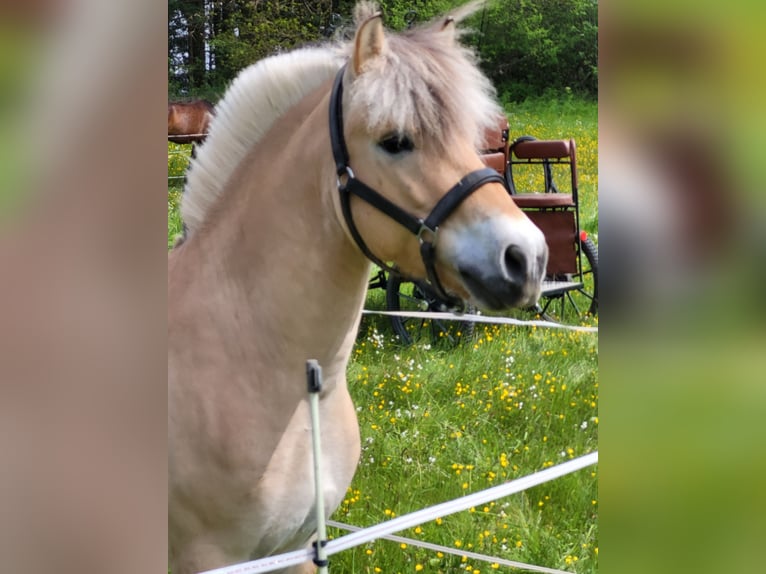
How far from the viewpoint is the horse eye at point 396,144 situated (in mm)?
922

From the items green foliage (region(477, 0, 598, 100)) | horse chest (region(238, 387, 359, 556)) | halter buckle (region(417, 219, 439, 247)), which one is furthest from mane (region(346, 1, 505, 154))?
green foliage (region(477, 0, 598, 100))

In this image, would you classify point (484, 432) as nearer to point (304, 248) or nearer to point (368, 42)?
point (304, 248)

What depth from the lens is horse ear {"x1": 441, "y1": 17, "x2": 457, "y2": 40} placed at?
103cm

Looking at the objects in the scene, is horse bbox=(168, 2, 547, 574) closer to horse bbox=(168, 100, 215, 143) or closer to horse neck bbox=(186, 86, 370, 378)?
horse neck bbox=(186, 86, 370, 378)

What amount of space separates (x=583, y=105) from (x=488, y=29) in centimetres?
35

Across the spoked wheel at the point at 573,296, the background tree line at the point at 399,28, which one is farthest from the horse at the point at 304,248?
the spoked wheel at the point at 573,296

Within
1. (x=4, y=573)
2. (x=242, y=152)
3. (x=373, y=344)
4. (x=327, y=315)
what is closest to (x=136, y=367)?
(x=4, y=573)

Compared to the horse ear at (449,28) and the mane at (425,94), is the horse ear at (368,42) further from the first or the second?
the horse ear at (449,28)

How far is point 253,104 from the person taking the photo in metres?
A: 1.12

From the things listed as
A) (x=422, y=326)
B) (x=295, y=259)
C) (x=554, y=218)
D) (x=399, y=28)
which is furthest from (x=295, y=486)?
(x=554, y=218)

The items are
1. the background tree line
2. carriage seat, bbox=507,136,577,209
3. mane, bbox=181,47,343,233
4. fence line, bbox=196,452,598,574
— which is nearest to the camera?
fence line, bbox=196,452,598,574

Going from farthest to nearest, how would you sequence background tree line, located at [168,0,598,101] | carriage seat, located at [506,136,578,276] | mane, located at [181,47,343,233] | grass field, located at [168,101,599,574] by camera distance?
carriage seat, located at [506,136,578,276]
grass field, located at [168,101,599,574]
background tree line, located at [168,0,598,101]
mane, located at [181,47,343,233]

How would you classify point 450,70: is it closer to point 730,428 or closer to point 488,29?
point 730,428

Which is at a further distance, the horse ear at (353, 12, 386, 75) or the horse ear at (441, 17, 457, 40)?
the horse ear at (441, 17, 457, 40)
